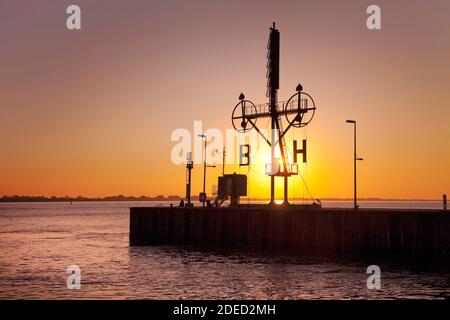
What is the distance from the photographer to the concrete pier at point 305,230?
4188 cm

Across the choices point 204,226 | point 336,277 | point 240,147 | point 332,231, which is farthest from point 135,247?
point 336,277

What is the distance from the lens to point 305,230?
161ft

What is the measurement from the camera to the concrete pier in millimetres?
41875

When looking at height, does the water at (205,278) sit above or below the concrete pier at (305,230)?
below

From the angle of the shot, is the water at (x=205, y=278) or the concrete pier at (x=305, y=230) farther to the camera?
the concrete pier at (x=305, y=230)

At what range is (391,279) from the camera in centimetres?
3578

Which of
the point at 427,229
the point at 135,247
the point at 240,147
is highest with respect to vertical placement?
the point at 240,147

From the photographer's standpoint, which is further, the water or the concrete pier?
the concrete pier

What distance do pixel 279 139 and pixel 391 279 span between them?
77.8 feet

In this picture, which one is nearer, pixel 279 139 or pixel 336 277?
pixel 336 277

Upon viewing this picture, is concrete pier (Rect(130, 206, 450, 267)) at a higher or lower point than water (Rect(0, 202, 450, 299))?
higher

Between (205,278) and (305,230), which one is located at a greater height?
(305,230)
